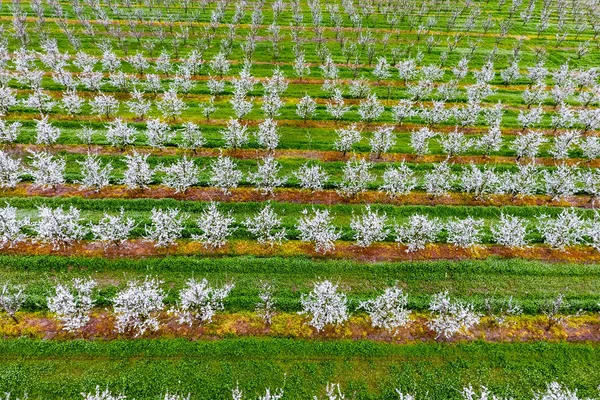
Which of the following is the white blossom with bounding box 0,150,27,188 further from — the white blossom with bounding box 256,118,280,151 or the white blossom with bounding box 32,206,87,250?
the white blossom with bounding box 256,118,280,151

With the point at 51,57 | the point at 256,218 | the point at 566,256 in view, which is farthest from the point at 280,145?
the point at 51,57

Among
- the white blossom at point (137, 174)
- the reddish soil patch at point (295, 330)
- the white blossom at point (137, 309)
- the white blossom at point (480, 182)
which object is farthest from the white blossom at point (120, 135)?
the white blossom at point (480, 182)

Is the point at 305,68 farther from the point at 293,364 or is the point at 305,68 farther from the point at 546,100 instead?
the point at 293,364

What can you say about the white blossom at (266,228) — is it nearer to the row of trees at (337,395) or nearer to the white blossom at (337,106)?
the row of trees at (337,395)

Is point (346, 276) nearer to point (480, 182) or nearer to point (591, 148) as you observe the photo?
point (480, 182)

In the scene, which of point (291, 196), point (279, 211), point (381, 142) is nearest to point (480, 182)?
point (381, 142)
